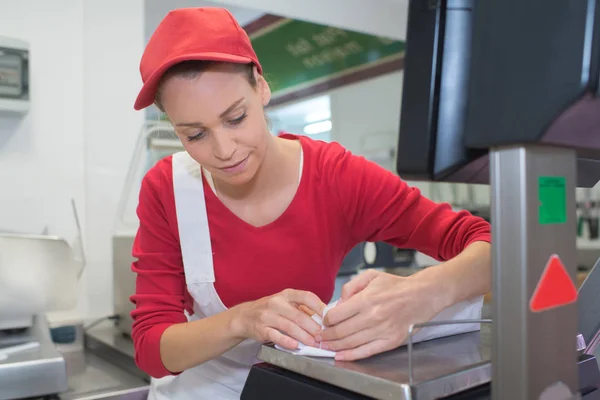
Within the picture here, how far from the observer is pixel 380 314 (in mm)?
649

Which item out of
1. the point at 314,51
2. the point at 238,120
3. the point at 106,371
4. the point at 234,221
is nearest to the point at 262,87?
the point at 238,120

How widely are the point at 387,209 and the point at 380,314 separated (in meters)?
0.42

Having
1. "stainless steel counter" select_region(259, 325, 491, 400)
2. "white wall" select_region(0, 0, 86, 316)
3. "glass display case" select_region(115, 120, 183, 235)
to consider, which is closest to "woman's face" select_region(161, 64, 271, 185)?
"stainless steel counter" select_region(259, 325, 491, 400)

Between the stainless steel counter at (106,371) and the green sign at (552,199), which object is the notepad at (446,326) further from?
the stainless steel counter at (106,371)

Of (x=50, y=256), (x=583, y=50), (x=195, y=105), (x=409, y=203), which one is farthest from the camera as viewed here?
(x=50, y=256)

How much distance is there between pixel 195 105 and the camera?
2.78 feet

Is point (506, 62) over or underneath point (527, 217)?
over

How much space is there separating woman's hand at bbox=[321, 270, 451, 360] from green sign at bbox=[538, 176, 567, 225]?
0.24 metres

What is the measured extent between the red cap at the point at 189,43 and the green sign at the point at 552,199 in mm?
510

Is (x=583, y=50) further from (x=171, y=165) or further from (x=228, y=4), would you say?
(x=228, y=4)

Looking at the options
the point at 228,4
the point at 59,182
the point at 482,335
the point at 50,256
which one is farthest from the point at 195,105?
the point at 228,4

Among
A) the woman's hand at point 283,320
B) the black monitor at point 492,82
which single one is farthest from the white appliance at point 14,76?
the black monitor at point 492,82

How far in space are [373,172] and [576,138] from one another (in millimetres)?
620

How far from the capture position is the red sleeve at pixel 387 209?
100cm
